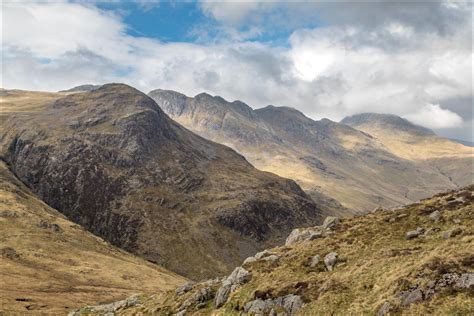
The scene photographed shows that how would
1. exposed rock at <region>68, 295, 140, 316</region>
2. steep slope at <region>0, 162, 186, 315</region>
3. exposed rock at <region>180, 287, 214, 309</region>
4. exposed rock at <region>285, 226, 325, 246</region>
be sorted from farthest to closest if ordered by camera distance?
steep slope at <region>0, 162, 186, 315</region> < exposed rock at <region>68, 295, 140, 316</region> < exposed rock at <region>285, 226, 325, 246</region> < exposed rock at <region>180, 287, 214, 309</region>

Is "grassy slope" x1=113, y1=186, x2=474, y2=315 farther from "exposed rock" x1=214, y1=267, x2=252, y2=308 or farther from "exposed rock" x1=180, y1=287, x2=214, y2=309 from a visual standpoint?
"exposed rock" x1=180, y1=287, x2=214, y2=309

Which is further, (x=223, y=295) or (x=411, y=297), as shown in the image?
(x=223, y=295)

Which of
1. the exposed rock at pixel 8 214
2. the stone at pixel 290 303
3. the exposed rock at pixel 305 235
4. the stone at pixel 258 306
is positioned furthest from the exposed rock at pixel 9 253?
the stone at pixel 290 303

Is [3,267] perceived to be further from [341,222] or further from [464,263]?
[464,263]

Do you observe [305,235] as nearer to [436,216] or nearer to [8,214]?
[436,216]

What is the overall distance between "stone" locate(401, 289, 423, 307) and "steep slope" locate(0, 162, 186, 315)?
273ft

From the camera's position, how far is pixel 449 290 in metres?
27.7

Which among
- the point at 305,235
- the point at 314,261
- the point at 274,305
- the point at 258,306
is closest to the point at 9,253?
the point at 305,235

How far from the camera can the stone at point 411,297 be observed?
28.4 metres

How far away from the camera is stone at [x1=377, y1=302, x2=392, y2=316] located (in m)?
28.6

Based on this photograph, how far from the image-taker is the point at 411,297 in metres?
28.8

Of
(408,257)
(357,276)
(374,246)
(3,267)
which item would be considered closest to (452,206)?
(374,246)

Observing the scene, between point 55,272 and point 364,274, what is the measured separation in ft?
456

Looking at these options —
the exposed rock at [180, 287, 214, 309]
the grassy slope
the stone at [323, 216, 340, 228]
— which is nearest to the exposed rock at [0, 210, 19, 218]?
the grassy slope
